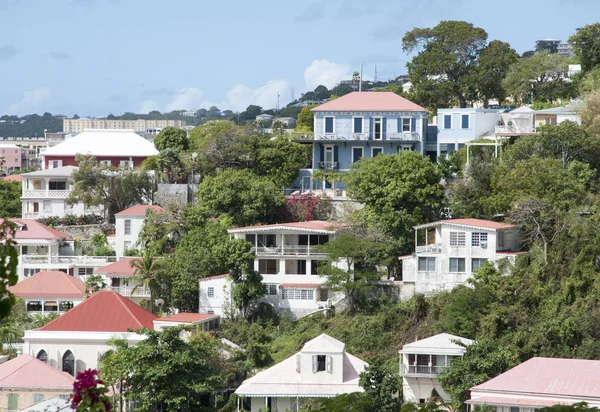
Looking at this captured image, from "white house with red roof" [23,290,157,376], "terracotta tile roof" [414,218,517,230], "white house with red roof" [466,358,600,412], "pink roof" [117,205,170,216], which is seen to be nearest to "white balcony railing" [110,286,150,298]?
"white house with red roof" [23,290,157,376]

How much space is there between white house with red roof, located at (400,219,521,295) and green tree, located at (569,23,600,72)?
26.0 metres

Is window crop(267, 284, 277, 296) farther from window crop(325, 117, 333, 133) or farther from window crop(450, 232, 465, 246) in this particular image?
window crop(325, 117, 333, 133)

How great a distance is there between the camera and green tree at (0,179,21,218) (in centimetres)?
6769

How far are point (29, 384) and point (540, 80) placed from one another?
37.2m

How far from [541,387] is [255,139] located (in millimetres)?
25402

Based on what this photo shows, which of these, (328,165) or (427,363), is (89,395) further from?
(328,165)

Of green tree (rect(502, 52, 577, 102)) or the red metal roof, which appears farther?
green tree (rect(502, 52, 577, 102))

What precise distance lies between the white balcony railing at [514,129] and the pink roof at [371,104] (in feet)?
14.2

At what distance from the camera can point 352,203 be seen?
53.3 m

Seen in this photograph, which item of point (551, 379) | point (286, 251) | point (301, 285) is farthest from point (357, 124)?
point (551, 379)

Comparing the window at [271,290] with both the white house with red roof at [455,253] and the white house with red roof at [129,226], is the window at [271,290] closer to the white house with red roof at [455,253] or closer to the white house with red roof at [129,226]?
the white house with red roof at [455,253]

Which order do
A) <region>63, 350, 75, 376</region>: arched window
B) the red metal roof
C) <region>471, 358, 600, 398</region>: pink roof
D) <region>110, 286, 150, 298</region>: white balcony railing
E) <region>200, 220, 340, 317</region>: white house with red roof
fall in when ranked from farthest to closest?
<region>110, 286, 150, 298</region>: white balcony railing, the red metal roof, <region>200, 220, 340, 317</region>: white house with red roof, <region>63, 350, 75, 376</region>: arched window, <region>471, 358, 600, 398</region>: pink roof

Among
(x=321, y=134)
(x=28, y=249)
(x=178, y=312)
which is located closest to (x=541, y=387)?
(x=178, y=312)

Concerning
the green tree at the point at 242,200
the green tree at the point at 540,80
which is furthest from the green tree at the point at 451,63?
the green tree at the point at 242,200
